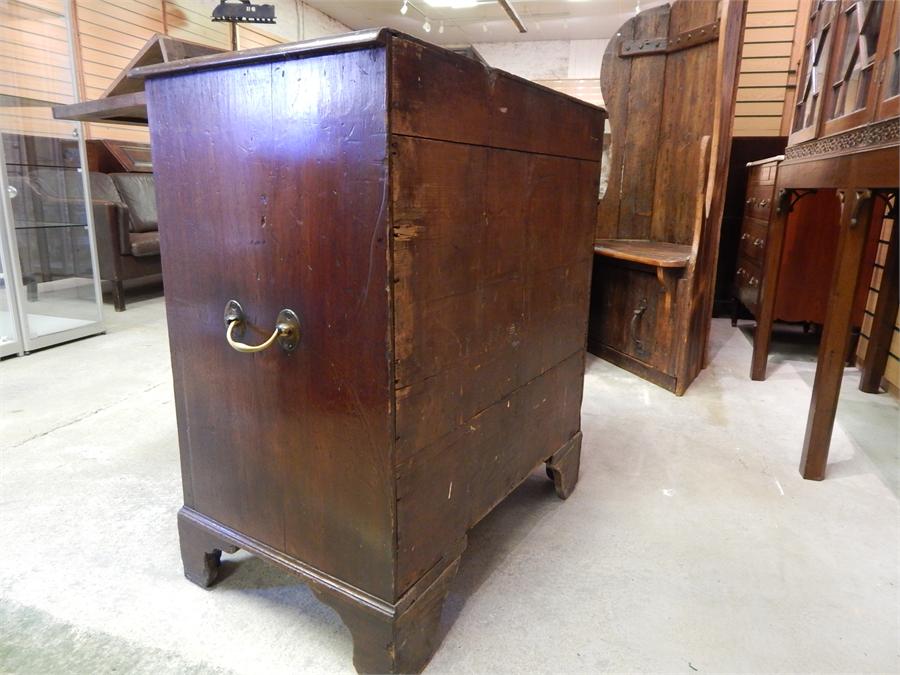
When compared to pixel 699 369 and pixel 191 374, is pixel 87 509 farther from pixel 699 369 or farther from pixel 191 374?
pixel 699 369

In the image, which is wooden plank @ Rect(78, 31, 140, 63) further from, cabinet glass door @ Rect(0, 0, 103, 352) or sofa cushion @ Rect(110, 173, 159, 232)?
Result: cabinet glass door @ Rect(0, 0, 103, 352)

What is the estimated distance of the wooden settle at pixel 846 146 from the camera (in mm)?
1467

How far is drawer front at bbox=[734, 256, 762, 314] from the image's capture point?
3.10 meters

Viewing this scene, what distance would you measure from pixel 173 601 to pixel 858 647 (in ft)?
4.44

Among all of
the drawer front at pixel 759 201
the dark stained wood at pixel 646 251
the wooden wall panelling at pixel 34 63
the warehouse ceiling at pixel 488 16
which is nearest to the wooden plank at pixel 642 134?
the dark stained wood at pixel 646 251

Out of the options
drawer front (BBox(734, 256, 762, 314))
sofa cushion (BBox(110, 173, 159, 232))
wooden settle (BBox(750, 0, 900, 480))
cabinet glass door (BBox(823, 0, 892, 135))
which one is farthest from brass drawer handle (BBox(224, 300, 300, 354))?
sofa cushion (BBox(110, 173, 159, 232))

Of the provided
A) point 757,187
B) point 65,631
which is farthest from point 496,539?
point 757,187

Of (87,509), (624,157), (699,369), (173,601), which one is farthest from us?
(624,157)

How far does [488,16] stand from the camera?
760cm

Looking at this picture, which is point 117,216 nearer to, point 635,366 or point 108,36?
point 108,36

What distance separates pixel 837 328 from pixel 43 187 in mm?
3749

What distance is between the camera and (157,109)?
1.03 m

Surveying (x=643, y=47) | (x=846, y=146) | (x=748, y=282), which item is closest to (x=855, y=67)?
(x=846, y=146)

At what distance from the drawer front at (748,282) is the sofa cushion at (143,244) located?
3.81 metres
